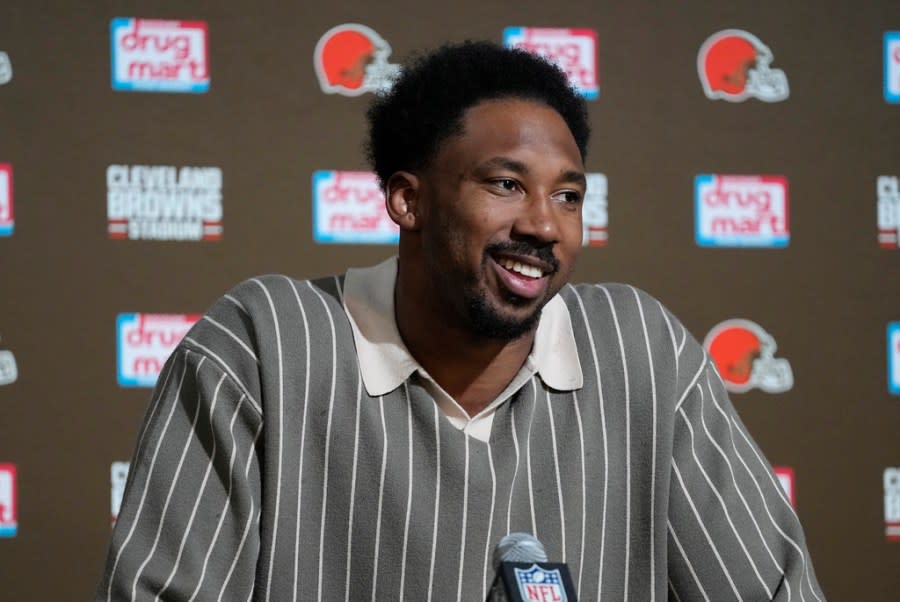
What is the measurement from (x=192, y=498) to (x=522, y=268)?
46 centimetres

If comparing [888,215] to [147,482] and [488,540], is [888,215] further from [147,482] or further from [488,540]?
[147,482]

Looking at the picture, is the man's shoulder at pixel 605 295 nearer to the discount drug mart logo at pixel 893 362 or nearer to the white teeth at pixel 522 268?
the white teeth at pixel 522 268

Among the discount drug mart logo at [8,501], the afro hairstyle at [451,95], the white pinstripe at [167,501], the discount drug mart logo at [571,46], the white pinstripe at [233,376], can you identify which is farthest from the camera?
the discount drug mart logo at [571,46]

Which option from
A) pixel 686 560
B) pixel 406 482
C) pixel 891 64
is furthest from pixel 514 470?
pixel 891 64

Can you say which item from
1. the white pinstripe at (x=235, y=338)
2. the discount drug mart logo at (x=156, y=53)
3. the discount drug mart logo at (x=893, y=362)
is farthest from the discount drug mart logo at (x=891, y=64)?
the white pinstripe at (x=235, y=338)

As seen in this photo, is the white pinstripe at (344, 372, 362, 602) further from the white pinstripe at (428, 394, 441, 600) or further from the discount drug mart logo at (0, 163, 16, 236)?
the discount drug mart logo at (0, 163, 16, 236)

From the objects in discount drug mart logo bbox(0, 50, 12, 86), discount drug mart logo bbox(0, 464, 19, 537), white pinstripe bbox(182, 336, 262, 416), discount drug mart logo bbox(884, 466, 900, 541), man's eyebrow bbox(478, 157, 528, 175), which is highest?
discount drug mart logo bbox(0, 50, 12, 86)

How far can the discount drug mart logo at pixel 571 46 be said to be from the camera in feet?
10.2

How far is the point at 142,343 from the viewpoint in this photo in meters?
2.99

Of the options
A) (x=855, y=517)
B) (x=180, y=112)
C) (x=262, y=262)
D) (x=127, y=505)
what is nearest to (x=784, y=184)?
(x=855, y=517)

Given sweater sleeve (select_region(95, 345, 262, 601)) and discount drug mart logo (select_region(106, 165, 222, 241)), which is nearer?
sweater sleeve (select_region(95, 345, 262, 601))

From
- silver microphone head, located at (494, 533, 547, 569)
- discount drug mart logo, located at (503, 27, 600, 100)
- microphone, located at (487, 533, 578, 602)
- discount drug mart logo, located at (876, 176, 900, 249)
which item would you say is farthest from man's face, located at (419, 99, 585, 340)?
discount drug mart logo, located at (876, 176, 900, 249)

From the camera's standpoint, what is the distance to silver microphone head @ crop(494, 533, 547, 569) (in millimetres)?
994

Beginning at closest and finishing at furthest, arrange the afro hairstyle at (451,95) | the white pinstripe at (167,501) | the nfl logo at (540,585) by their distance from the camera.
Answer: the nfl logo at (540,585) → the white pinstripe at (167,501) → the afro hairstyle at (451,95)
